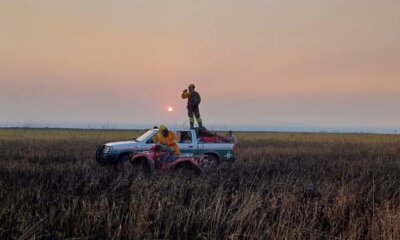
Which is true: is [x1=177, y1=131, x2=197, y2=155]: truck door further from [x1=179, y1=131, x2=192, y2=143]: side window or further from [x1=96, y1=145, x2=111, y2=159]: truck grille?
[x1=96, y1=145, x2=111, y2=159]: truck grille

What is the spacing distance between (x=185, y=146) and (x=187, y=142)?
0.18 meters

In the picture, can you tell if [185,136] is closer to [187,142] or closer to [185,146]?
[187,142]

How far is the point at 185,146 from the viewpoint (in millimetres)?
15789

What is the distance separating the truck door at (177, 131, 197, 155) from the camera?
15766mm

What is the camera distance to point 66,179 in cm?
898

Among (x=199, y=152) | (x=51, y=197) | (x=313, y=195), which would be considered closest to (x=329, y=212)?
(x=313, y=195)

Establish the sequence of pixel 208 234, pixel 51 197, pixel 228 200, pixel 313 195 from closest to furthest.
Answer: pixel 208 234 < pixel 51 197 < pixel 228 200 < pixel 313 195

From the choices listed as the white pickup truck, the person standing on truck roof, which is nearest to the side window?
the white pickup truck

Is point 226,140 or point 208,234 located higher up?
point 226,140

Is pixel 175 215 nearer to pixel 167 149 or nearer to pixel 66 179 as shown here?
pixel 66 179

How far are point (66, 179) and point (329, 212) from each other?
5081 millimetres

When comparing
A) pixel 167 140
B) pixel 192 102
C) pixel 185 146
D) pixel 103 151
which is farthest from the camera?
pixel 192 102

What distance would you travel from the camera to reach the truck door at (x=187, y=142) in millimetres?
15766

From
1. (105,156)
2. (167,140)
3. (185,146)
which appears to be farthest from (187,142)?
(105,156)
